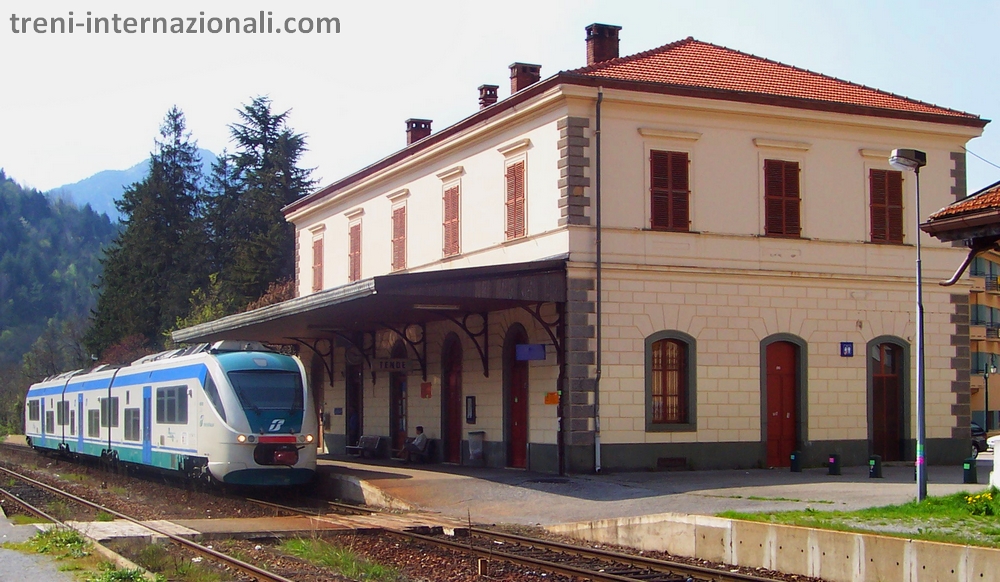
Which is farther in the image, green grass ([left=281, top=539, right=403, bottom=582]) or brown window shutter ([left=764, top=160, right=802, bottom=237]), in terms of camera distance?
brown window shutter ([left=764, top=160, right=802, bottom=237])

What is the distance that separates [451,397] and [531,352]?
190 inches

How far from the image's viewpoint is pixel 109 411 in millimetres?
27188

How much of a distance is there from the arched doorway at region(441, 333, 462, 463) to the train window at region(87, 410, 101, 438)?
8.72 metres

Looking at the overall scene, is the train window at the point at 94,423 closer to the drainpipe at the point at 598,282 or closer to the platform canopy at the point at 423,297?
the platform canopy at the point at 423,297

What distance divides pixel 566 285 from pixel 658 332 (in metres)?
2.20

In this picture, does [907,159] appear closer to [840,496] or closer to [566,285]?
[840,496]

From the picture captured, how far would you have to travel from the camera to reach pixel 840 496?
57.1ft

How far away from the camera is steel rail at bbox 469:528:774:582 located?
11.4 meters

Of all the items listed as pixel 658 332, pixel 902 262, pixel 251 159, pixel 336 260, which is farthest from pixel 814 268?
pixel 251 159

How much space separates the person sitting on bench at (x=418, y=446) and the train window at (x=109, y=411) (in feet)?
21.9

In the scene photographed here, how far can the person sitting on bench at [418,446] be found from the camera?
26.5m

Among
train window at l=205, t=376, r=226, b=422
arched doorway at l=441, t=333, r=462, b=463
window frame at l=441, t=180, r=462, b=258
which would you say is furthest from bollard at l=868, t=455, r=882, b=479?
train window at l=205, t=376, r=226, b=422

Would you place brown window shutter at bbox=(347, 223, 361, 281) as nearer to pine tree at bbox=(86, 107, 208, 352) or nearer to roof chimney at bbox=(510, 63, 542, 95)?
roof chimney at bbox=(510, 63, 542, 95)

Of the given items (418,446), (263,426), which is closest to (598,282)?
(263,426)
